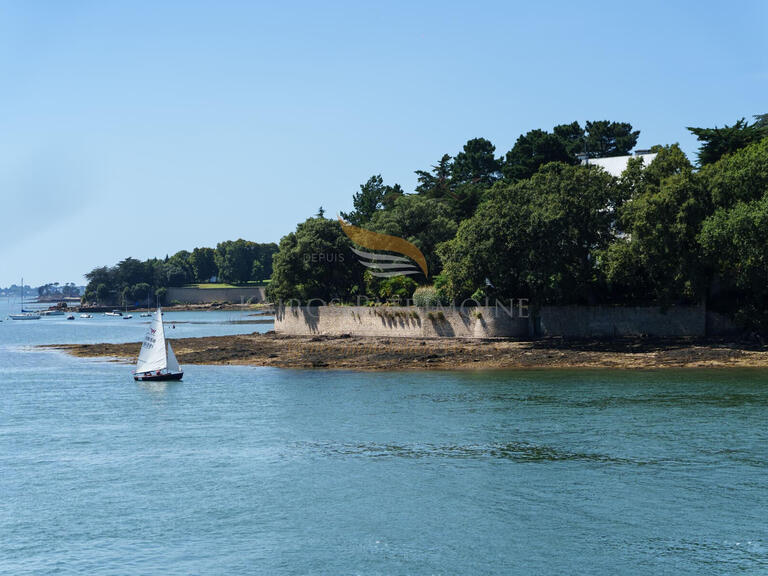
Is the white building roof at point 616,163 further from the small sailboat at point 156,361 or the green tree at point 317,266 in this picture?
the small sailboat at point 156,361

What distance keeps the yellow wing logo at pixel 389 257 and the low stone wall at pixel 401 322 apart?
248 inches

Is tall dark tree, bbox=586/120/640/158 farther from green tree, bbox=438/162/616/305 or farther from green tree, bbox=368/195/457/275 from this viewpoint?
green tree, bbox=438/162/616/305

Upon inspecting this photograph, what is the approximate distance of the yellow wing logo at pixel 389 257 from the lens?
86900 mm

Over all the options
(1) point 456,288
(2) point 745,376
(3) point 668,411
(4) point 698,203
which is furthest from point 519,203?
(3) point 668,411

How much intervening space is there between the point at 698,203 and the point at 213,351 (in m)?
42.7

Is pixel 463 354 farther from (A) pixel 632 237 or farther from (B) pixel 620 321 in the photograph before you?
(A) pixel 632 237

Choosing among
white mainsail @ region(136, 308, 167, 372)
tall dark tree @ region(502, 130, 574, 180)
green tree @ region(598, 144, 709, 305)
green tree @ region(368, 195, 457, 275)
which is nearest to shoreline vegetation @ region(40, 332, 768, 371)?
green tree @ region(598, 144, 709, 305)

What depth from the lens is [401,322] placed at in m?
77.8

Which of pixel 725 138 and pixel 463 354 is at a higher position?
pixel 725 138

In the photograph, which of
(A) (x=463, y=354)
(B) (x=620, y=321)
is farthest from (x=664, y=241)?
(A) (x=463, y=354)

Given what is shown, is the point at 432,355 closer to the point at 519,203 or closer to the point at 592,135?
the point at 519,203

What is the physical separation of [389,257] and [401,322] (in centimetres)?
1228

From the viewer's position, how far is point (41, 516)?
26531 millimetres

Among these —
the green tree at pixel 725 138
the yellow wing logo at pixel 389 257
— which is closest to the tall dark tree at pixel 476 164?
the yellow wing logo at pixel 389 257
